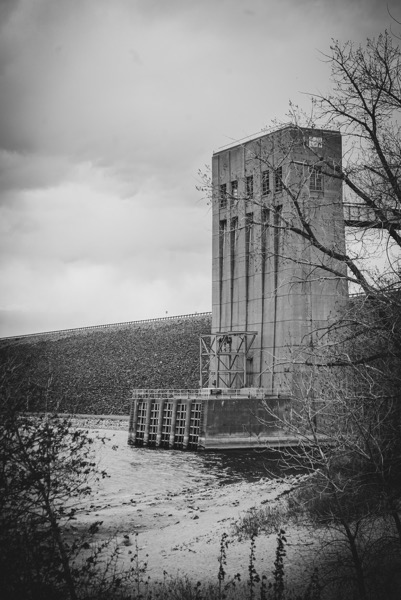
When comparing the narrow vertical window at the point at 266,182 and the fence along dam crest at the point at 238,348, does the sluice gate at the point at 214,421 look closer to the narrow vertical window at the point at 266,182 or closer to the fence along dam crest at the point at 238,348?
the fence along dam crest at the point at 238,348

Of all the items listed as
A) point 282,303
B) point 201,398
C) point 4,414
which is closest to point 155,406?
point 201,398

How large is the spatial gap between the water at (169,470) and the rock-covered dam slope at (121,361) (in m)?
22.8

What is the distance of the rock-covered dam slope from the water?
22756 mm

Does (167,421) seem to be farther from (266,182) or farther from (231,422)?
(266,182)

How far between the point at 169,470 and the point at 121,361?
139 ft

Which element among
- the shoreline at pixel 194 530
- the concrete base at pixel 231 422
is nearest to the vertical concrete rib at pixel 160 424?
the concrete base at pixel 231 422

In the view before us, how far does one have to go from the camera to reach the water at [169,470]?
60.1ft

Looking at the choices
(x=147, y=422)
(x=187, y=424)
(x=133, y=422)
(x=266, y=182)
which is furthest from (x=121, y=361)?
(x=266, y=182)

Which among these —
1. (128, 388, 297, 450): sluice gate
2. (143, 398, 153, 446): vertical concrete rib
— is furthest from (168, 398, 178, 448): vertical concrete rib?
(143, 398, 153, 446): vertical concrete rib

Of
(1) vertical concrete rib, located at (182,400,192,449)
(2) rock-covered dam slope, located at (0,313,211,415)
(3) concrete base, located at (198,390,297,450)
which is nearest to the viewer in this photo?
(3) concrete base, located at (198,390,297,450)

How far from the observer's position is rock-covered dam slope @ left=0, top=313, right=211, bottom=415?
56.6m

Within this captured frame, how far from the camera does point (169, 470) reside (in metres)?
23.3

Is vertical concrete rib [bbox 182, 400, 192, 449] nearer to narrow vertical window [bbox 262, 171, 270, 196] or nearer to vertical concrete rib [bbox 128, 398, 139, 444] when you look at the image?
vertical concrete rib [bbox 128, 398, 139, 444]

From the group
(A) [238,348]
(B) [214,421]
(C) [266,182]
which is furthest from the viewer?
(A) [238,348]
